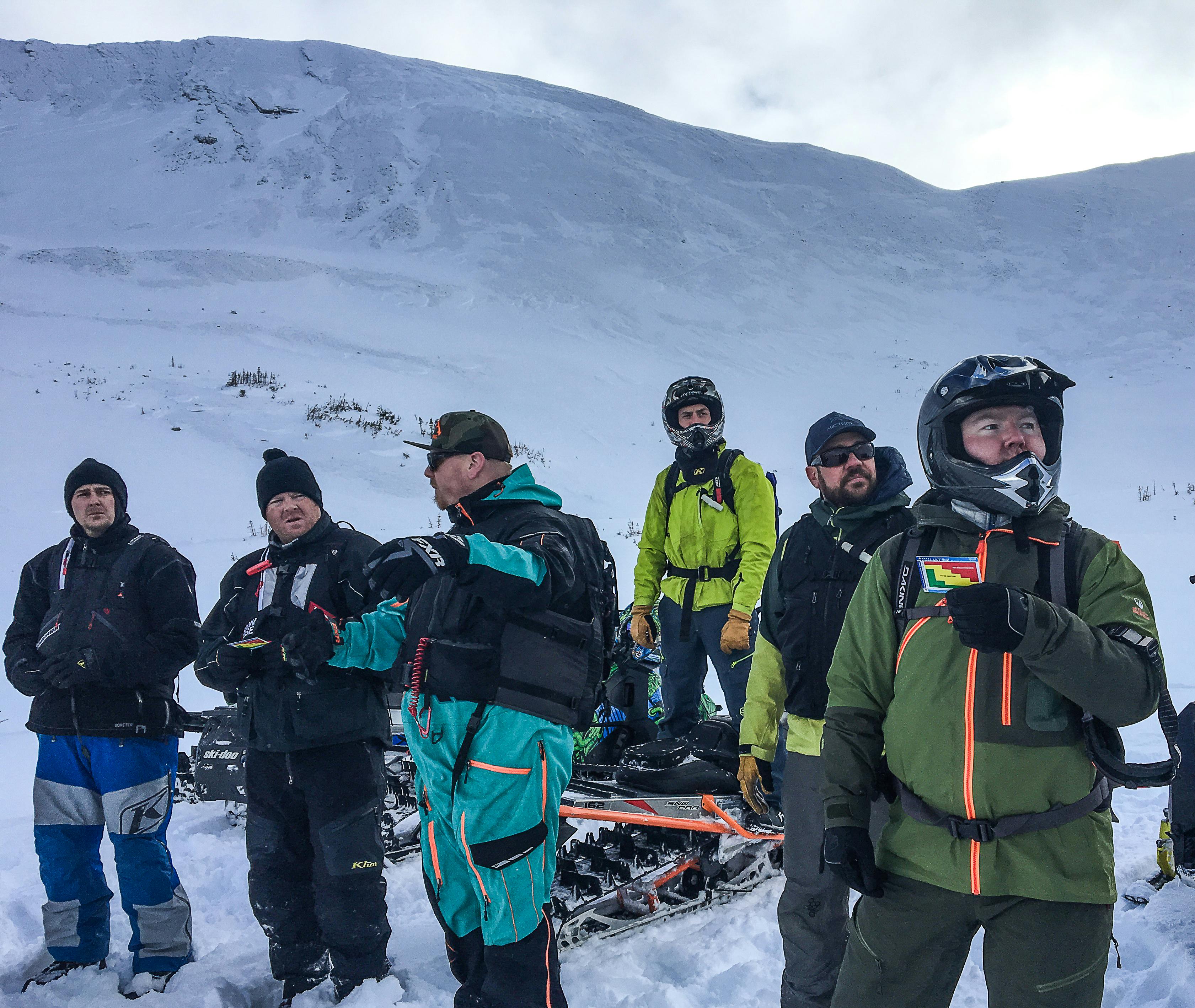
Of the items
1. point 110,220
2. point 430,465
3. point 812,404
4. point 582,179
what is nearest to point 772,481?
point 430,465

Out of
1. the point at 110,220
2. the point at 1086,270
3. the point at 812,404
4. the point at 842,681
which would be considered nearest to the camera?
the point at 842,681

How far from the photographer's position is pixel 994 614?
4.79 feet

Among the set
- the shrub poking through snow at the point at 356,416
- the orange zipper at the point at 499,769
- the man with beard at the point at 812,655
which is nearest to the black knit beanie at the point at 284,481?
the orange zipper at the point at 499,769

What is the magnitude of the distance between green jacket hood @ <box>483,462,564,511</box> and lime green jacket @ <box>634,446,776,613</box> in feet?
4.58

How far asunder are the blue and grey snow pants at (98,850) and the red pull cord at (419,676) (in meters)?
1.46

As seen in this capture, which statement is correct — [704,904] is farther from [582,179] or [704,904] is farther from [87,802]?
[582,179]

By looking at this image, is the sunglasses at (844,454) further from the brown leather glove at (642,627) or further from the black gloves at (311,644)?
the black gloves at (311,644)

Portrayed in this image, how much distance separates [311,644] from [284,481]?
2.34ft

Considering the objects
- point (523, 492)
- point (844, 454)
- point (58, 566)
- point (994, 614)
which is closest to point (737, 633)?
point (844, 454)

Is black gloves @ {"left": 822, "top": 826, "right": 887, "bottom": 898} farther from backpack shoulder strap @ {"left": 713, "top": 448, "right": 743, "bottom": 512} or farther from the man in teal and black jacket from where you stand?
backpack shoulder strap @ {"left": 713, "top": 448, "right": 743, "bottom": 512}

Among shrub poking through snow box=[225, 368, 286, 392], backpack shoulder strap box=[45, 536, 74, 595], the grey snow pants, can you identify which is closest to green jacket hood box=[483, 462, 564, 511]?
the grey snow pants

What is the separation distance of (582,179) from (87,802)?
40415 millimetres

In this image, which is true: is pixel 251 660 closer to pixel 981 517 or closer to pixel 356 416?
pixel 981 517

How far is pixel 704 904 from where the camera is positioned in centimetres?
367
